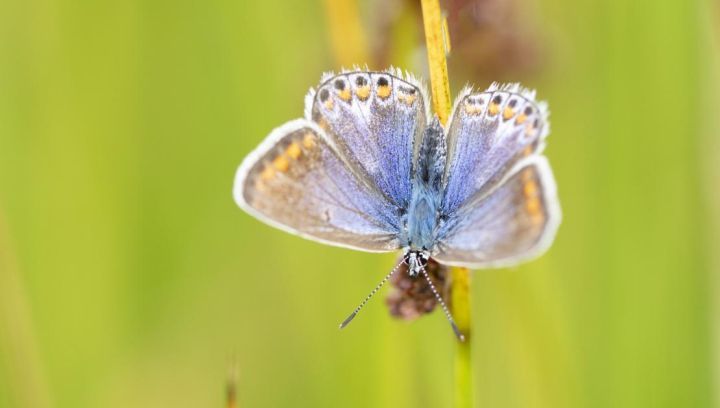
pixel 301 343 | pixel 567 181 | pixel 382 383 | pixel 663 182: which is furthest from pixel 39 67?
pixel 663 182

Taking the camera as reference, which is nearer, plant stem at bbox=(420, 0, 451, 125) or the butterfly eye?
plant stem at bbox=(420, 0, 451, 125)

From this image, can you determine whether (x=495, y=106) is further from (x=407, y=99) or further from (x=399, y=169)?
(x=399, y=169)

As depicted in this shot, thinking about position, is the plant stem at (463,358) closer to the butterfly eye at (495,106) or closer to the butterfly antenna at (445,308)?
the butterfly antenna at (445,308)

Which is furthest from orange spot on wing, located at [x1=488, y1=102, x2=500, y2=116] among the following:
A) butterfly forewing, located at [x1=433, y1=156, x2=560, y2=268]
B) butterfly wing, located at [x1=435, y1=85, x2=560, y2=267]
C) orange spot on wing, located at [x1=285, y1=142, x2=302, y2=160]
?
orange spot on wing, located at [x1=285, y1=142, x2=302, y2=160]

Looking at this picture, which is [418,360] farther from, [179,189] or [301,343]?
[179,189]

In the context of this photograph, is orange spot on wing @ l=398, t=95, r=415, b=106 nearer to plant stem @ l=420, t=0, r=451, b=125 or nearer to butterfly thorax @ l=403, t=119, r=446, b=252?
butterfly thorax @ l=403, t=119, r=446, b=252

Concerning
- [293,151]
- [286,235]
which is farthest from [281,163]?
[286,235]

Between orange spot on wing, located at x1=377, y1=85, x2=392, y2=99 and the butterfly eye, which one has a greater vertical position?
orange spot on wing, located at x1=377, y1=85, x2=392, y2=99

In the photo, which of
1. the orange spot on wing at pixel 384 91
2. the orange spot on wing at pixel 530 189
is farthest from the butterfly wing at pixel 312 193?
the orange spot on wing at pixel 530 189
